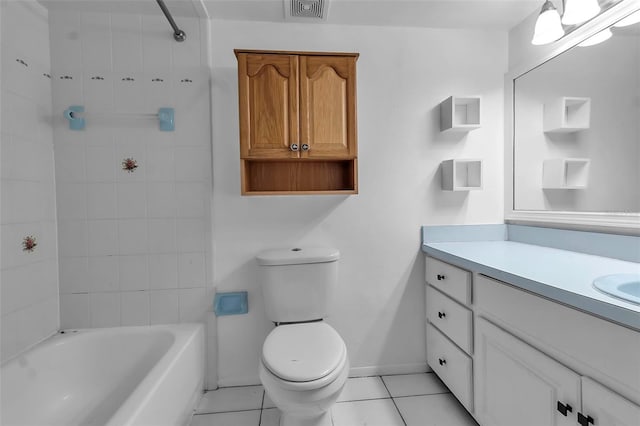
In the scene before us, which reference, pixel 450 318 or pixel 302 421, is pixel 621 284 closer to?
pixel 450 318

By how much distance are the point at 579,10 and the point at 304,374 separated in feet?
6.18

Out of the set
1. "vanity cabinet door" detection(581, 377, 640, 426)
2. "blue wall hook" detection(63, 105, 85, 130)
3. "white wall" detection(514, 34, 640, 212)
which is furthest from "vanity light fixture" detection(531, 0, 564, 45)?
"blue wall hook" detection(63, 105, 85, 130)

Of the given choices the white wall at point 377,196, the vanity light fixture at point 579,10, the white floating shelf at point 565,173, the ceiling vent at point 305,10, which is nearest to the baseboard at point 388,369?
the white wall at point 377,196

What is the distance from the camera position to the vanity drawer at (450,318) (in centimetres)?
139

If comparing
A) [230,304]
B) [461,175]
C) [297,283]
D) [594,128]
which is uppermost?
[594,128]

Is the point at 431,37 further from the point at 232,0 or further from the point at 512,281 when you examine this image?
the point at 512,281

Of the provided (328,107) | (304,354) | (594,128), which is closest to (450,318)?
(304,354)

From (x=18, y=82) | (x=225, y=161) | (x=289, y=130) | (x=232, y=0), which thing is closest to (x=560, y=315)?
(x=289, y=130)

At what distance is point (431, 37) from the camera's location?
1.81 metres

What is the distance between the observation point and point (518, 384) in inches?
43.1

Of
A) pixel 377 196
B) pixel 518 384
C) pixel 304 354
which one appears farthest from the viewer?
pixel 377 196

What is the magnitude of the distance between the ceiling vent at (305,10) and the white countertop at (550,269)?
144cm

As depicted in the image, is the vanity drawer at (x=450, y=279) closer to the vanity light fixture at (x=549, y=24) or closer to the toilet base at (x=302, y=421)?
the toilet base at (x=302, y=421)

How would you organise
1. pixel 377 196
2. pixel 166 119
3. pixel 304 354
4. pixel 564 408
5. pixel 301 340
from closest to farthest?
pixel 564 408, pixel 304 354, pixel 301 340, pixel 166 119, pixel 377 196
